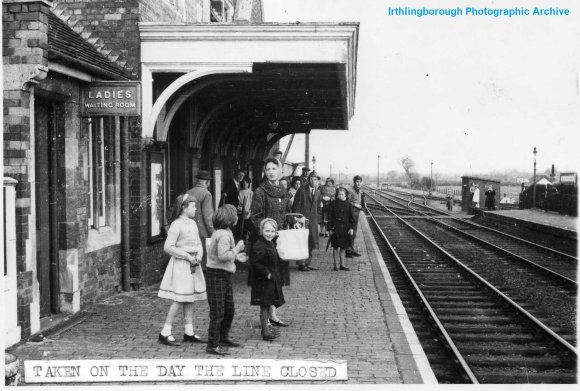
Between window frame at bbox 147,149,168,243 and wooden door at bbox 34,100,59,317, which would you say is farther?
window frame at bbox 147,149,168,243

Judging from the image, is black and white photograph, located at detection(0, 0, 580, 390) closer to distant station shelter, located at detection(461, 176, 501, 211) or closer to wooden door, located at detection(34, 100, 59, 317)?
wooden door, located at detection(34, 100, 59, 317)

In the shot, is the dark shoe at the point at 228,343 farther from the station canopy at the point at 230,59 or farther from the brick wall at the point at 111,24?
the brick wall at the point at 111,24

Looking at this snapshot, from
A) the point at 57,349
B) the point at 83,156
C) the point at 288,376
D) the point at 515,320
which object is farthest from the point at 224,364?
the point at 515,320

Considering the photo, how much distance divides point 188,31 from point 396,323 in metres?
4.73

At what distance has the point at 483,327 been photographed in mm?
7832

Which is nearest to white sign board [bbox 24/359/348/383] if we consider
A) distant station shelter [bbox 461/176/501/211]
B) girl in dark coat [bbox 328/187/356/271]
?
girl in dark coat [bbox 328/187/356/271]

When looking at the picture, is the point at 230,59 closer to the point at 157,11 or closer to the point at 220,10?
the point at 157,11

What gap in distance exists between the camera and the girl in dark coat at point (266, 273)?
627 centimetres

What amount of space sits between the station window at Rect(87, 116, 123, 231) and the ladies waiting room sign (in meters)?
0.69

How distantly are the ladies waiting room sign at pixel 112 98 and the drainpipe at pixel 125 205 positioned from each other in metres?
1.24

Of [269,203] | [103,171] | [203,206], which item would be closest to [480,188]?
[203,206]

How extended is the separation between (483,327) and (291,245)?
280cm

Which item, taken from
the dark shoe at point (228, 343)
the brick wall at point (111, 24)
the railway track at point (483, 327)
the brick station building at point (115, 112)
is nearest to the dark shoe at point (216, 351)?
the dark shoe at point (228, 343)

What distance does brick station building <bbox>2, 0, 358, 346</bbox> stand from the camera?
19.8 ft
